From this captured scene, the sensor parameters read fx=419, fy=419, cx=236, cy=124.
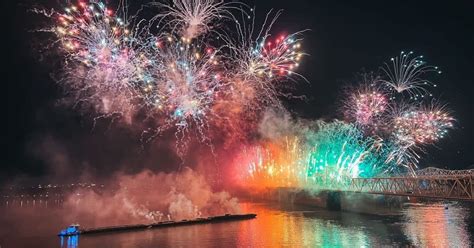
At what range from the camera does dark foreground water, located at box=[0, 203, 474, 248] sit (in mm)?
38156

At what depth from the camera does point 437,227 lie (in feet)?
145

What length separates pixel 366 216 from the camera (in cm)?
5647

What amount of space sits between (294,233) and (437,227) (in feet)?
49.6

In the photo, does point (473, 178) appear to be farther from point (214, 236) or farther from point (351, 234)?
point (214, 236)

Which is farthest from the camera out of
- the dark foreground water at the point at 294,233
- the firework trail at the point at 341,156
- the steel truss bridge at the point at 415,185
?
the firework trail at the point at 341,156

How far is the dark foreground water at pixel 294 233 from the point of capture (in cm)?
3816

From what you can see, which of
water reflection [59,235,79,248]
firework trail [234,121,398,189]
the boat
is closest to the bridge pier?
firework trail [234,121,398,189]

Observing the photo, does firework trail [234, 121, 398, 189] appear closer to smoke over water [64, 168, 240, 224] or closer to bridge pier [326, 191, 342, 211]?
bridge pier [326, 191, 342, 211]

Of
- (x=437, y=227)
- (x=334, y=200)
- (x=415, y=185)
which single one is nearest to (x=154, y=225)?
(x=334, y=200)

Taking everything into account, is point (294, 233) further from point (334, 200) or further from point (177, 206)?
point (334, 200)

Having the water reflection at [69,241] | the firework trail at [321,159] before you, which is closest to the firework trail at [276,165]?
the firework trail at [321,159]

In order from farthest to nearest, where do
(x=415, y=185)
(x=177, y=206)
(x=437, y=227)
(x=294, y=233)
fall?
(x=177, y=206) → (x=415, y=185) → (x=294, y=233) → (x=437, y=227)

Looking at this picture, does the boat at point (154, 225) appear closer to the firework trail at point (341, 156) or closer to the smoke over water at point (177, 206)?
the smoke over water at point (177, 206)

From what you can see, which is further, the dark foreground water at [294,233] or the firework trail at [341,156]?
the firework trail at [341,156]
